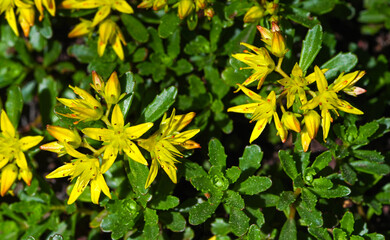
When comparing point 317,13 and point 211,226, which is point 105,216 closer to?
point 211,226

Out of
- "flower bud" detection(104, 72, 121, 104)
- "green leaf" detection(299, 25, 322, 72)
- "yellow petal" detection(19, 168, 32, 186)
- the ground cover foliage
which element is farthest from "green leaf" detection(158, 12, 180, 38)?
"yellow petal" detection(19, 168, 32, 186)

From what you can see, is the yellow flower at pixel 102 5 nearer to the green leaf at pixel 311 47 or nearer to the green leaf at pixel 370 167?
the green leaf at pixel 311 47

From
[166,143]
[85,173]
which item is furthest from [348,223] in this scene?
[85,173]

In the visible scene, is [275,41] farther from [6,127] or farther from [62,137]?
[6,127]

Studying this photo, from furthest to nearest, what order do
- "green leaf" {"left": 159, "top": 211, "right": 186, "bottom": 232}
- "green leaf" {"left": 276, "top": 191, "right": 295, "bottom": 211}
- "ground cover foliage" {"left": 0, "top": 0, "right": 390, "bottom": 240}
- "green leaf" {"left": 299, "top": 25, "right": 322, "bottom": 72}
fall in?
"green leaf" {"left": 159, "top": 211, "right": 186, "bottom": 232}, "green leaf" {"left": 299, "top": 25, "right": 322, "bottom": 72}, "green leaf" {"left": 276, "top": 191, "right": 295, "bottom": 211}, "ground cover foliage" {"left": 0, "top": 0, "right": 390, "bottom": 240}

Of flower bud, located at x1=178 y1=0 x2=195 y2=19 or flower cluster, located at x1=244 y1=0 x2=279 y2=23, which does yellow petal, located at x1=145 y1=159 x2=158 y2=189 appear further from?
flower cluster, located at x1=244 y1=0 x2=279 y2=23

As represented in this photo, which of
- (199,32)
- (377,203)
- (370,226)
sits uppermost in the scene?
(199,32)

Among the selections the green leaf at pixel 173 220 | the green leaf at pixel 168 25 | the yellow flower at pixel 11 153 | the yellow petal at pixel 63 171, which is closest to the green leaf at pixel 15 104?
the yellow flower at pixel 11 153

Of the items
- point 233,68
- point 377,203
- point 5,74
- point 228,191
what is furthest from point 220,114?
point 5,74
